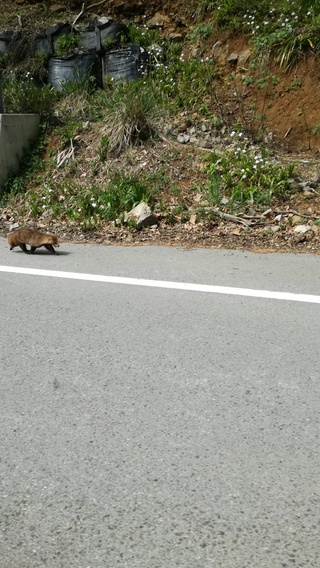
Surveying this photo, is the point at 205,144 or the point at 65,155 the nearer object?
the point at 205,144

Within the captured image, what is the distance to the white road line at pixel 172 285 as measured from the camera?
5.09 metres

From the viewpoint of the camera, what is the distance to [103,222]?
7926 millimetres

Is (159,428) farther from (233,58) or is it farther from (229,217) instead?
(233,58)

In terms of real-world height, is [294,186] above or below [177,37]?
below

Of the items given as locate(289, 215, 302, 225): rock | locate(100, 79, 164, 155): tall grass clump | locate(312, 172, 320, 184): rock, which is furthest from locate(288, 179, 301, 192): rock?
locate(100, 79, 164, 155): tall grass clump

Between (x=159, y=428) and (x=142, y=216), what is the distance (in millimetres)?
4504

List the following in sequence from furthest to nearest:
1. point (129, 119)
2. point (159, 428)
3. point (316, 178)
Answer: point (129, 119), point (316, 178), point (159, 428)

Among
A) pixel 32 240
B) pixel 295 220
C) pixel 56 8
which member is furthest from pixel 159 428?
pixel 56 8

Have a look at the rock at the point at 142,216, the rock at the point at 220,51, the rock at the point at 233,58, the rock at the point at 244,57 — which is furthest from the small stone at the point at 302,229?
the rock at the point at 220,51

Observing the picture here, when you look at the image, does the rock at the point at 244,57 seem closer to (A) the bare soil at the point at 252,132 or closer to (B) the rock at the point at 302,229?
(A) the bare soil at the point at 252,132

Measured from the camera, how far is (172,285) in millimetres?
5535

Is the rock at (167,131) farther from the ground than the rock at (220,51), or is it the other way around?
the rock at (220,51)

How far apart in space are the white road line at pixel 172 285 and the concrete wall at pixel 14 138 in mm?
3311

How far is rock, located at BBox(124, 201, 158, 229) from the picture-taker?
7.54m
